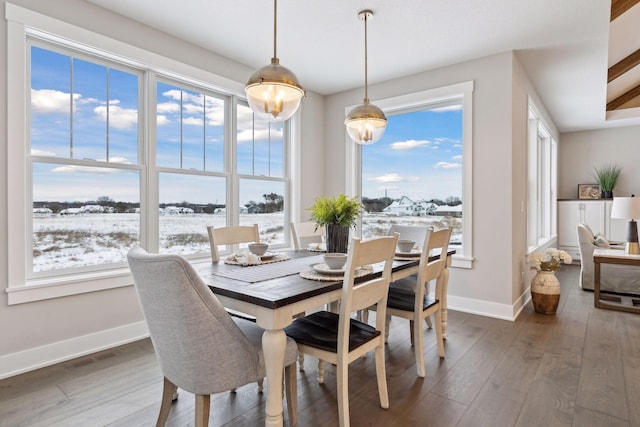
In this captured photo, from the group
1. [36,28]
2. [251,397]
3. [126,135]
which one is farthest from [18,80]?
[251,397]

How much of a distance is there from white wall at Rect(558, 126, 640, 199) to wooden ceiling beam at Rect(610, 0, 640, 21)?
481 cm

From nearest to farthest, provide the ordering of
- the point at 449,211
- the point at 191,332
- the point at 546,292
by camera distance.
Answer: the point at 191,332 → the point at 546,292 → the point at 449,211

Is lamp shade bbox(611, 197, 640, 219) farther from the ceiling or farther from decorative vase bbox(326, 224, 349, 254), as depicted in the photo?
decorative vase bbox(326, 224, 349, 254)

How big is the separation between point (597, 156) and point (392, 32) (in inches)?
247

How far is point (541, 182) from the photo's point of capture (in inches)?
241

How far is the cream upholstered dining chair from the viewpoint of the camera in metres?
1.33

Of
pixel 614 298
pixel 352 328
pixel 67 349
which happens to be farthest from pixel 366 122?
pixel 614 298

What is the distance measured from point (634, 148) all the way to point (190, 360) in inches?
335

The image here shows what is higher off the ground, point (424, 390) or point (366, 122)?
point (366, 122)

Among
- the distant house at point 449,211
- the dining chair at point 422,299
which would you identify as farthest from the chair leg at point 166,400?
the distant house at point 449,211

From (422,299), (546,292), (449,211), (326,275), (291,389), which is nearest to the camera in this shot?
(291,389)

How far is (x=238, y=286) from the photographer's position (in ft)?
5.64

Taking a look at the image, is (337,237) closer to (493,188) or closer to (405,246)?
(405,246)

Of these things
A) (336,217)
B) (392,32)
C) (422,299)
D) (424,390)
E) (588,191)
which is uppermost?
(392,32)
